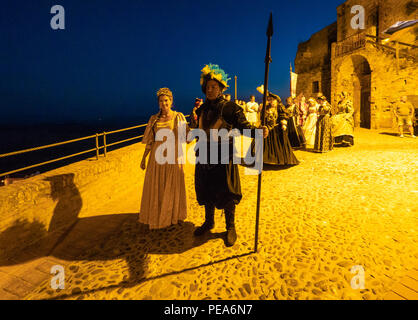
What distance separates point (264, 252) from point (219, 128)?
1647mm

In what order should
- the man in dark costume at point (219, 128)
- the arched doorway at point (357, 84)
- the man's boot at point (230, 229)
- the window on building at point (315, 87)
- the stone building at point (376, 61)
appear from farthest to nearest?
the window on building at point (315, 87), the arched doorway at point (357, 84), the stone building at point (376, 61), the man's boot at point (230, 229), the man in dark costume at point (219, 128)

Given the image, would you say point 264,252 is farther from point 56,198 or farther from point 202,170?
point 56,198

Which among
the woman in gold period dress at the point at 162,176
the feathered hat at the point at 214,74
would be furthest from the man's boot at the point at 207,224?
the feathered hat at the point at 214,74

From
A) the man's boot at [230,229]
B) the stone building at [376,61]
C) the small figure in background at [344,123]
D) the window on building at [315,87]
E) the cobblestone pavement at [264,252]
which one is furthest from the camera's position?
the window on building at [315,87]

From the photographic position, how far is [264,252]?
2.81 m

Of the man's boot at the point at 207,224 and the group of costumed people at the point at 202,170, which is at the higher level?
the group of costumed people at the point at 202,170

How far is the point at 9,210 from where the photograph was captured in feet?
9.11

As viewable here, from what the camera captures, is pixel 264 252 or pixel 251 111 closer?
pixel 264 252

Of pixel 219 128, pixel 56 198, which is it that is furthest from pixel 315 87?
pixel 56 198

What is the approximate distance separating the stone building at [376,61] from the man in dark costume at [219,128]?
11954 mm

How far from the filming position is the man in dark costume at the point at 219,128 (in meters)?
2.80

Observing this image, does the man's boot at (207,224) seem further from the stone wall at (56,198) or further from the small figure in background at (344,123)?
the small figure in background at (344,123)
